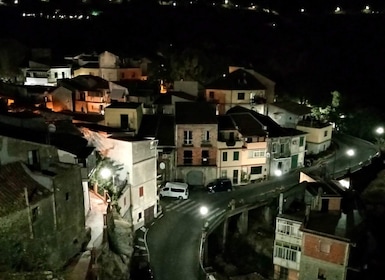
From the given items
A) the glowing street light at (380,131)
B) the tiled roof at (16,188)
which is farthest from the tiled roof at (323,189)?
the glowing street light at (380,131)

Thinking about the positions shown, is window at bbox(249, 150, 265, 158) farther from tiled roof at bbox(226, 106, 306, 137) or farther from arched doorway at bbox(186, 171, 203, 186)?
arched doorway at bbox(186, 171, 203, 186)

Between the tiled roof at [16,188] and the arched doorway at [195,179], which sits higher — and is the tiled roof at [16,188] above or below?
above

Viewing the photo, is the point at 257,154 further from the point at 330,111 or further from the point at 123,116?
the point at 330,111

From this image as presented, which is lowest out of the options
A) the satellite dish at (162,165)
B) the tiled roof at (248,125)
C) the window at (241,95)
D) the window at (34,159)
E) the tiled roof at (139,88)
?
the satellite dish at (162,165)

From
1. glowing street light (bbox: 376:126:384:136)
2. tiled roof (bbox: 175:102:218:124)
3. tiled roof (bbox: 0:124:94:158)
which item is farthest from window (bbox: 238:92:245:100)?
tiled roof (bbox: 0:124:94:158)

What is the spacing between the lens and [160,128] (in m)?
39.1

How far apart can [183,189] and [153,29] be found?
53722 millimetres

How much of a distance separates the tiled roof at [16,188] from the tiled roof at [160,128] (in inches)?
690

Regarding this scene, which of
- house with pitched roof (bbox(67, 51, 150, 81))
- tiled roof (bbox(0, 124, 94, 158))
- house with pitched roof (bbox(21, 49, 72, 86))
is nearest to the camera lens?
tiled roof (bbox(0, 124, 94, 158))

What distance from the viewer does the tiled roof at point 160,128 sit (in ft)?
124

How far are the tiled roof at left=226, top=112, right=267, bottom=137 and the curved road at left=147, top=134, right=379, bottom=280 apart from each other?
511 centimetres

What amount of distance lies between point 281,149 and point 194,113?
396 inches

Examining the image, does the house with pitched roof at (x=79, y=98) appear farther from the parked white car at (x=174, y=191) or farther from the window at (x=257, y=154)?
the window at (x=257, y=154)

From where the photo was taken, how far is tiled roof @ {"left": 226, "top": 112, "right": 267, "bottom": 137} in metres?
39.6
